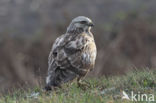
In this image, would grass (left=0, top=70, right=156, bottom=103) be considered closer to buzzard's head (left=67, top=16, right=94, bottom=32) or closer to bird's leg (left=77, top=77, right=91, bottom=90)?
bird's leg (left=77, top=77, right=91, bottom=90)

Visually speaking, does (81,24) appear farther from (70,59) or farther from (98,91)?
(98,91)

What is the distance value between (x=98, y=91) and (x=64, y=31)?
14.3 metres

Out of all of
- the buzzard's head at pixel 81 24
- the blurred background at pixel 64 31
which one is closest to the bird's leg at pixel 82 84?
the buzzard's head at pixel 81 24

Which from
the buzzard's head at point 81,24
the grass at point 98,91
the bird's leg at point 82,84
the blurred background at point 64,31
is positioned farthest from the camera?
the blurred background at point 64,31

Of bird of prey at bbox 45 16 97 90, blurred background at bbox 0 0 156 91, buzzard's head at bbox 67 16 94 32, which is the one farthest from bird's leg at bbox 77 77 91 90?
blurred background at bbox 0 0 156 91

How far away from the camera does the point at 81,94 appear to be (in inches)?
388

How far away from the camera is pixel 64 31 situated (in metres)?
24.4

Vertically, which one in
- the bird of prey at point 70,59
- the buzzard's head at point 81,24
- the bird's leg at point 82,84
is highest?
the buzzard's head at point 81,24

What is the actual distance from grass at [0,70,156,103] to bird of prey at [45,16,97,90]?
0.21 metres

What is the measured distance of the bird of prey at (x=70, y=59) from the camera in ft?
35.3

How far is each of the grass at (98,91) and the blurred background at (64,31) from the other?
610cm

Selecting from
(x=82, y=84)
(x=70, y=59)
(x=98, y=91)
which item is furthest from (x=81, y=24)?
(x=98, y=91)

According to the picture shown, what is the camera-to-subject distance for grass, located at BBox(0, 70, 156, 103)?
945 cm

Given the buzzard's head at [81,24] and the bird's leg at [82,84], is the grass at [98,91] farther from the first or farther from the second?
the buzzard's head at [81,24]
